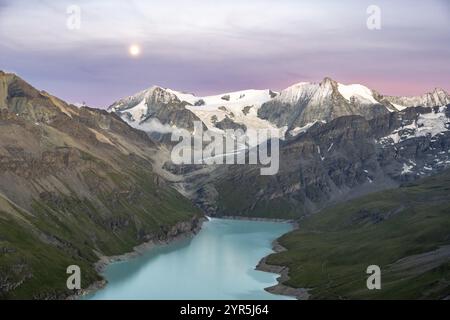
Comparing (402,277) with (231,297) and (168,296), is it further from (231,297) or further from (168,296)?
(168,296)

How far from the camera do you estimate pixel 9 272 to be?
645 feet
